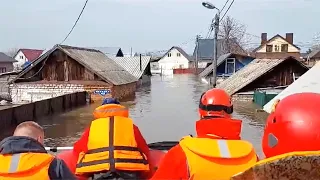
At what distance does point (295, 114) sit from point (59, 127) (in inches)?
594

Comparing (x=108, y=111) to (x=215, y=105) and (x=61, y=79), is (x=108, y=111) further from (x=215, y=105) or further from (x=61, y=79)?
(x=61, y=79)

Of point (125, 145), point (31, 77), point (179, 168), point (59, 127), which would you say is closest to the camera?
point (179, 168)

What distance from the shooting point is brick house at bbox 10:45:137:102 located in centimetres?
2611

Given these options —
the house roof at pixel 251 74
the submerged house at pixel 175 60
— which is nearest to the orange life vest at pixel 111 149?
the house roof at pixel 251 74

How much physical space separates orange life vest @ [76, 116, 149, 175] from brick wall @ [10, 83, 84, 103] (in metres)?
23.3

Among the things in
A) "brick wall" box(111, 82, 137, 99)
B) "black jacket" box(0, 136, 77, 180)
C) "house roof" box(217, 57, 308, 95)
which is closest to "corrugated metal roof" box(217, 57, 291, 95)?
"house roof" box(217, 57, 308, 95)

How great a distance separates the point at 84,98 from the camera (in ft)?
83.7

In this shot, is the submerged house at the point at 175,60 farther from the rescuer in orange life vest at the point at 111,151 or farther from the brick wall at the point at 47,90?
the rescuer in orange life vest at the point at 111,151

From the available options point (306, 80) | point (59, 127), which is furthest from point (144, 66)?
point (306, 80)

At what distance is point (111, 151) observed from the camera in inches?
139

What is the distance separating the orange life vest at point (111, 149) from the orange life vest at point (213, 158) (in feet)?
3.73

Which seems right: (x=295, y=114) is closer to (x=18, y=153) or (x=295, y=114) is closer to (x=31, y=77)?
(x=18, y=153)

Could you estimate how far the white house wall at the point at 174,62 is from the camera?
307ft

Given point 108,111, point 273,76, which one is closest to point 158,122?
point 108,111
